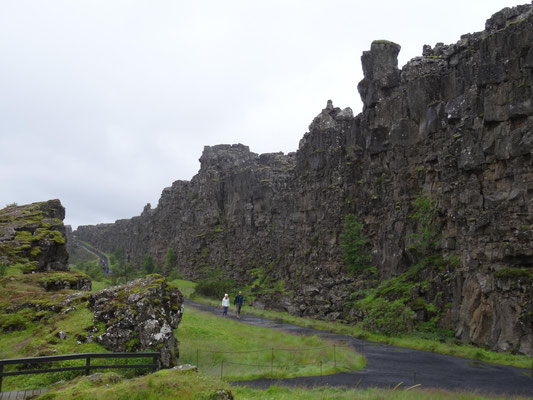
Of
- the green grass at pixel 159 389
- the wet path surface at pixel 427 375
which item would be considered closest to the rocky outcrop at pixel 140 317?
the wet path surface at pixel 427 375

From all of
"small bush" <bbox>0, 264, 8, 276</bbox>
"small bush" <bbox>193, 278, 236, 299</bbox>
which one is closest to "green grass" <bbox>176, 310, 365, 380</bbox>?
"small bush" <bbox>0, 264, 8, 276</bbox>

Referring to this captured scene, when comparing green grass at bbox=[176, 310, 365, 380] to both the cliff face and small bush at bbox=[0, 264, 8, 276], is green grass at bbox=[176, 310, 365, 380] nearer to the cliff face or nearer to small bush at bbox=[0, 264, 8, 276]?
small bush at bbox=[0, 264, 8, 276]

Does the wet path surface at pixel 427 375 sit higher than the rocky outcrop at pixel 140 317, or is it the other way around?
the rocky outcrop at pixel 140 317

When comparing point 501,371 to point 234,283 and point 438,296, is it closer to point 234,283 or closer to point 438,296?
point 438,296

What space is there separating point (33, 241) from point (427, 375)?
2731 centimetres

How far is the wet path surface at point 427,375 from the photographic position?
2010 cm

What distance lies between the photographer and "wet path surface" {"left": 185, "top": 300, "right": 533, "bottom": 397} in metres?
20.1

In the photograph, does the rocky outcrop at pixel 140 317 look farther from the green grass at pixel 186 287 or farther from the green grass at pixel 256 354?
the green grass at pixel 186 287

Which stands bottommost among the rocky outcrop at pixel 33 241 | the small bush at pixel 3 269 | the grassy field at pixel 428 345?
the grassy field at pixel 428 345

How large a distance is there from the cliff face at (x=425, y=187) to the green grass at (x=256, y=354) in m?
13.7

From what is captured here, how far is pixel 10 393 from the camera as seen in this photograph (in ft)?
39.5

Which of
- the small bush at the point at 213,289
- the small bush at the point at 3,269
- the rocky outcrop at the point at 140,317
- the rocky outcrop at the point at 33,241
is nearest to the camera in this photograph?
the rocky outcrop at the point at 140,317

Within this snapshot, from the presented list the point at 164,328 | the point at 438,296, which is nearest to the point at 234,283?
the point at 438,296

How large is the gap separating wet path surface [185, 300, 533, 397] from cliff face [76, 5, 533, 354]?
5.29 metres
